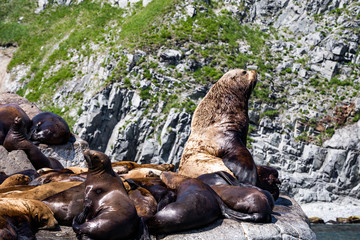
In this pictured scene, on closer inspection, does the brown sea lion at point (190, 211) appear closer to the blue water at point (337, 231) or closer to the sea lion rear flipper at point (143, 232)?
the sea lion rear flipper at point (143, 232)

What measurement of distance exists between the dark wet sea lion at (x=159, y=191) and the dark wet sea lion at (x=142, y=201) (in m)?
0.08

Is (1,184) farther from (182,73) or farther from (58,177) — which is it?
(182,73)

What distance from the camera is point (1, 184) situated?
589cm

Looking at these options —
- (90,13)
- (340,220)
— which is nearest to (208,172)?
(340,220)

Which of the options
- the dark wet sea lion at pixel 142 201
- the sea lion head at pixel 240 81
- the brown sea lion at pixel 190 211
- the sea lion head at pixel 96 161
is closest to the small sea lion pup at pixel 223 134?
the sea lion head at pixel 240 81

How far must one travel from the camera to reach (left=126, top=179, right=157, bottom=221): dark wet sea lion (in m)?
4.43

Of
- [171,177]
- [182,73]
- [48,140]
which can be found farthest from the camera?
[182,73]

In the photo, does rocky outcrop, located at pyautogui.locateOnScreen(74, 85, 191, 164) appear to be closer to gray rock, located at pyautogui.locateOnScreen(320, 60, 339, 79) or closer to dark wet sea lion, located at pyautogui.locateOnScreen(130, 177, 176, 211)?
gray rock, located at pyautogui.locateOnScreen(320, 60, 339, 79)

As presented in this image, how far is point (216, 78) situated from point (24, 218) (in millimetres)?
32500

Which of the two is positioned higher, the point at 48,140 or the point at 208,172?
the point at 208,172

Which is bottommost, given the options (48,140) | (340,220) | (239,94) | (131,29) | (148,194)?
(340,220)

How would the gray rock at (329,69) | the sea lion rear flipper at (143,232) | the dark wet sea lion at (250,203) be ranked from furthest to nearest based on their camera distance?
the gray rock at (329,69) < the dark wet sea lion at (250,203) < the sea lion rear flipper at (143,232)

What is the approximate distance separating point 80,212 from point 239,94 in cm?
418

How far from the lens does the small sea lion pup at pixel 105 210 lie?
3.77 metres
